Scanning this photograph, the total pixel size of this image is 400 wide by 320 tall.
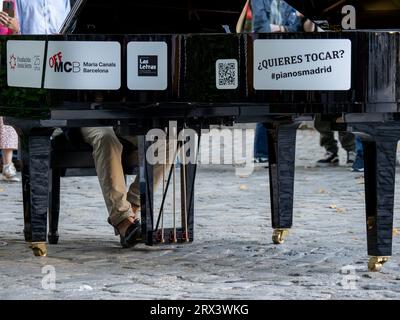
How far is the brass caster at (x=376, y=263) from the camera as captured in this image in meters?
6.40

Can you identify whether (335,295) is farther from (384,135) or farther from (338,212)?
(338,212)

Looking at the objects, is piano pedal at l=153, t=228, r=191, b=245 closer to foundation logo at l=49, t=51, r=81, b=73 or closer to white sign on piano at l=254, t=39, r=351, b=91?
foundation logo at l=49, t=51, r=81, b=73

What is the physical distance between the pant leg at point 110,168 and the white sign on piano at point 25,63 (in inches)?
36.1

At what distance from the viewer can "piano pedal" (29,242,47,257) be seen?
22.9 ft

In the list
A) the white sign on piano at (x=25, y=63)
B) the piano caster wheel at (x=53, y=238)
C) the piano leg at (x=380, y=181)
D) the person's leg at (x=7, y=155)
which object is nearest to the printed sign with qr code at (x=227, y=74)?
the piano leg at (x=380, y=181)

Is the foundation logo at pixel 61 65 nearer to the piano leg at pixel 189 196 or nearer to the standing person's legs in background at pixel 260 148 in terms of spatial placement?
the piano leg at pixel 189 196

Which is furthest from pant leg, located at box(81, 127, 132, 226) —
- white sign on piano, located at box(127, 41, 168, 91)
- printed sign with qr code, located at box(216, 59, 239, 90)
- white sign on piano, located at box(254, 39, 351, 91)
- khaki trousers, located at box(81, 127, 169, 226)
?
white sign on piano, located at box(254, 39, 351, 91)

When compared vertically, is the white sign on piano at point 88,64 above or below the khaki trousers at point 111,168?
above

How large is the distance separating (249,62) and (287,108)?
300 millimetres

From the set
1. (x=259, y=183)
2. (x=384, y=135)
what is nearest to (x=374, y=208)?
(x=384, y=135)

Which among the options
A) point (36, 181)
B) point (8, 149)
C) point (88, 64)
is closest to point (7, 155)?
point (8, 149)

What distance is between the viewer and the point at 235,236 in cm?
809
